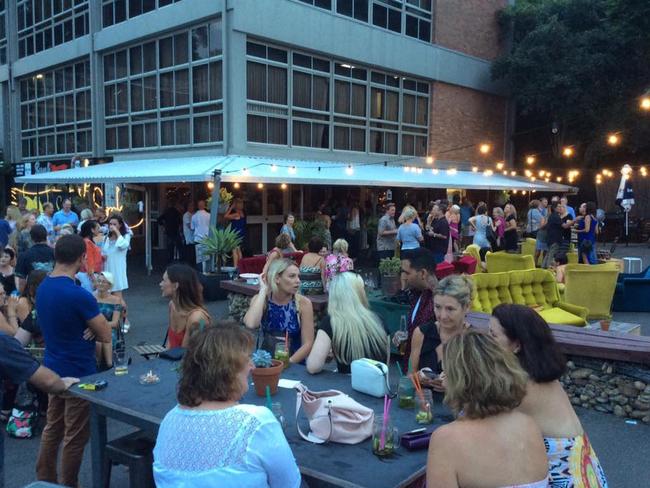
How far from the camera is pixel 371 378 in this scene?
10.2 ft

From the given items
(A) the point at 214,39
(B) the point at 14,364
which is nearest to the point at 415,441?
(B) the point at 14,364

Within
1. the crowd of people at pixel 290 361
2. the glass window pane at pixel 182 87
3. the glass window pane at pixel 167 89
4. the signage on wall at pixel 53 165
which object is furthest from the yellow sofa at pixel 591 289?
the signage on wall at pixel 53 165

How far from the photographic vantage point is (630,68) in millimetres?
20078

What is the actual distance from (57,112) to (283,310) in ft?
60.2

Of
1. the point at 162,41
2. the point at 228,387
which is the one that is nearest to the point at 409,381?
the point at 228,387

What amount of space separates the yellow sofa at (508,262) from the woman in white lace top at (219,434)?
29.0 feet

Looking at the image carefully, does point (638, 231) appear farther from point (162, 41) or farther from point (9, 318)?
point (9, 318)

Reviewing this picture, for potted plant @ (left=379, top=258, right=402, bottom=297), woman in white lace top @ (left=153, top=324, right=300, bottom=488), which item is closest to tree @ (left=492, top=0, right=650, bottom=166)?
potted plant @ (left=379, top=258, right=402, bottom=297)

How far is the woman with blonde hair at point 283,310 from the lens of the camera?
424 centimetres

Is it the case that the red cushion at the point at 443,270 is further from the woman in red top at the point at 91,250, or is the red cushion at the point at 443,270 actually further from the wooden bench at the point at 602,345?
the woman in red top at the point at 91,250

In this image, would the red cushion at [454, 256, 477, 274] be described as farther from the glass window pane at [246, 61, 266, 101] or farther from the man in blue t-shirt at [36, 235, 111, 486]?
the glass window pane at [246, 61, 266, 101]

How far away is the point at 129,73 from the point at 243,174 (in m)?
7.44

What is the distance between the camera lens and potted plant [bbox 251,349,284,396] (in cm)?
311

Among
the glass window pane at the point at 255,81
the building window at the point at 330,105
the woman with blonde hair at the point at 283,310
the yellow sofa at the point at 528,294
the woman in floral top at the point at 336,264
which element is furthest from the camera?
the building window at the point at 330,105
